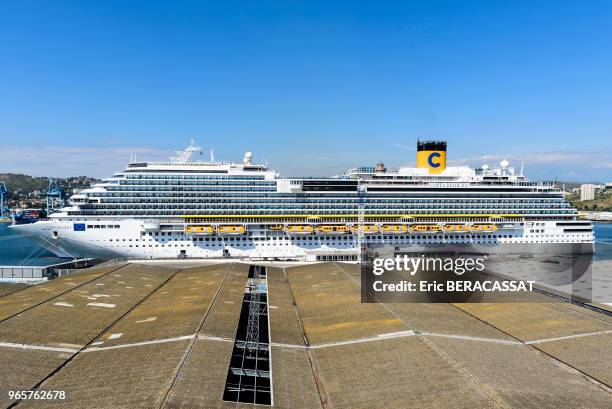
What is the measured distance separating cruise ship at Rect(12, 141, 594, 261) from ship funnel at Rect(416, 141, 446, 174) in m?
0.16

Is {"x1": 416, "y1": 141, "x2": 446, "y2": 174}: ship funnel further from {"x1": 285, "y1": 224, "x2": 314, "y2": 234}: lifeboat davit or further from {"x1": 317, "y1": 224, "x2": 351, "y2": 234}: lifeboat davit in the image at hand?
{"x1": 285, "y1": 224, "x2": 314, "y2": 234}: lifeboat davit

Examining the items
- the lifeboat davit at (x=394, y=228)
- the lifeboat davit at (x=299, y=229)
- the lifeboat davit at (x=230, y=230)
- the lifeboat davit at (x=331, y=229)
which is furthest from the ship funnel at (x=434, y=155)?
the lifeboat davit at (x=230, y=230)

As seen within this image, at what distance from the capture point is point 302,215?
56688 millimetres

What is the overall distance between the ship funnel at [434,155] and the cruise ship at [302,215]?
16cm

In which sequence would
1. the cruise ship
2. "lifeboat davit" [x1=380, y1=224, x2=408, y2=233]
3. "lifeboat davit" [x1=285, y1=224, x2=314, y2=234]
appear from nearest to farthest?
the cruise ship
"lifeboat davit" [x1=285, y1=224, x2=314, y2=234]
"lifeboat davit" [x1=380, y1=224, x2=408, y2=233]

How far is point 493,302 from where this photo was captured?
3341 cm

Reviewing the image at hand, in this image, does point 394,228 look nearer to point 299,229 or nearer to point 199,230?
point 299,229

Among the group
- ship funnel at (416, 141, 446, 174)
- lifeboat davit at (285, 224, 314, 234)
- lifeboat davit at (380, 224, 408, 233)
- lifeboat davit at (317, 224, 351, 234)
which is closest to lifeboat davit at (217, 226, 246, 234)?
lifeboat davit at (285, 224, 314, 234)

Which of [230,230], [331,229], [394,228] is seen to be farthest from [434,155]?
[230,230]

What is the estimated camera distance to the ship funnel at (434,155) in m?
67.2

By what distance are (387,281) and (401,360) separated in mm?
19043

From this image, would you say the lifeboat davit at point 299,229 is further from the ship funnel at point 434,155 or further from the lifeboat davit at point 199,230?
the ship funnel at point 434,155

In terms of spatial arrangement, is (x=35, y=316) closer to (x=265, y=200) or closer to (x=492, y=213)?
(x=265, y=200)

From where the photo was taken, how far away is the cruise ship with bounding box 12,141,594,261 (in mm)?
52406
